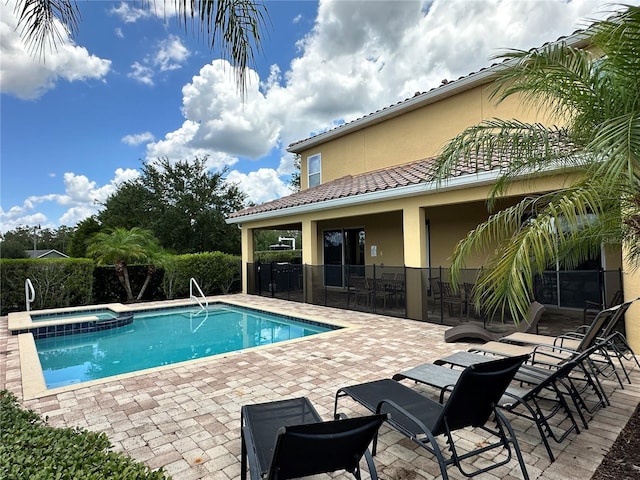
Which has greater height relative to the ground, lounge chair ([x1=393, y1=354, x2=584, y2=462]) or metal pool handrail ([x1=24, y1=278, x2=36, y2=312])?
metal pool handrail ([x1=24, y1=278, x2=36, y2=312])

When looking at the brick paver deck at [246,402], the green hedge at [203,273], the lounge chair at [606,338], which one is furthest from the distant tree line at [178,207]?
the lounge chair at [606,338]

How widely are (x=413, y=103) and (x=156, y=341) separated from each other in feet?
38.0

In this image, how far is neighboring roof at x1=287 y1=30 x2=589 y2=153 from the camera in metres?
11.1

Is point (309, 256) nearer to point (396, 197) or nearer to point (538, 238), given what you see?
point (396, 197)

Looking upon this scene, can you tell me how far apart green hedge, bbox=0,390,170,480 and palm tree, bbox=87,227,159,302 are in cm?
1313

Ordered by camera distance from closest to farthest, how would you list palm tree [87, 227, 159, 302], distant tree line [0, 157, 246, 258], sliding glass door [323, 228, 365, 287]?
palm tree [87, 227, 159, 302]
sliding glass door [323, 228, 365, 287]
distant tree line [0, 157, 246, 258]

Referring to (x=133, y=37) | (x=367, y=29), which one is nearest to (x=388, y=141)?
(x=367, y=29)

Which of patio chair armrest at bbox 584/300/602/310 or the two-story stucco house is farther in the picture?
the two-story stucco house

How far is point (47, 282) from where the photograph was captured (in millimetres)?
13703

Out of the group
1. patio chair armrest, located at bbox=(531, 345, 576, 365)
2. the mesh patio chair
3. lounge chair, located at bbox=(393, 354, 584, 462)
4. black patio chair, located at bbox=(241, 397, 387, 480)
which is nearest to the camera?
black patio chair, located at bbox=(241, 397, 387, 480)

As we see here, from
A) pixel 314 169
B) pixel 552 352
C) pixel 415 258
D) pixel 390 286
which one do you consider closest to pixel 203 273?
pixel 314 169

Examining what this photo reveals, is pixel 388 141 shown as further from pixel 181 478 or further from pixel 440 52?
pixel 181 478

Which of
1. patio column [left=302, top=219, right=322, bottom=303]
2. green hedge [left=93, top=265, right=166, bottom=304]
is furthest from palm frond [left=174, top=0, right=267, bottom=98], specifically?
green hedge [left=93, top=265, right=166, bottom=304]

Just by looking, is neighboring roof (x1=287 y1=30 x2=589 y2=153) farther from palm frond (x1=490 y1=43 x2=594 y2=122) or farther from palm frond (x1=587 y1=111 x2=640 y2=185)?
palm frond (x1=587 y1=111 x2=640 y2=185)
